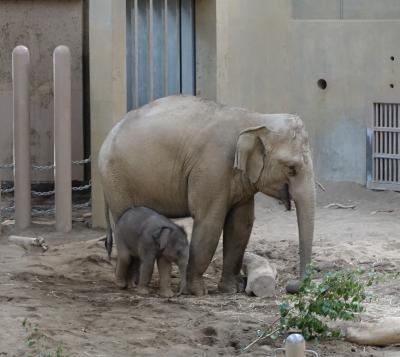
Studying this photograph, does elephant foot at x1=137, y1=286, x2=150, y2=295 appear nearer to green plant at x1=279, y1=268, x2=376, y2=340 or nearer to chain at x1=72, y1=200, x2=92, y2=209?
green plant at x1=279, y1=268, x2=376, y2=340

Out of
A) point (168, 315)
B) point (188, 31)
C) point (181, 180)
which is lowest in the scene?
point (168, 315)

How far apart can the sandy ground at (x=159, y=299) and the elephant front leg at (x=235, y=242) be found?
0.15 metres

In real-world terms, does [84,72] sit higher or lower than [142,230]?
higher

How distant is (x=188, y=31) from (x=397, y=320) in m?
5.88

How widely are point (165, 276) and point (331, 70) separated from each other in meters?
5.78

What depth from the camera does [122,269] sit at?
384 inches

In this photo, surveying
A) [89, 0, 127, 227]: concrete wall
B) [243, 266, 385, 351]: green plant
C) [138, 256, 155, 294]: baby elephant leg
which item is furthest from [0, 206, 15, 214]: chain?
[243, 266, 385, 351]: green plant

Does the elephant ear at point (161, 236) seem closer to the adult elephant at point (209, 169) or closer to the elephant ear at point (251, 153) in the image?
the adult elephant at point (209, 169)

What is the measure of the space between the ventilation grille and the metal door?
2660 mm

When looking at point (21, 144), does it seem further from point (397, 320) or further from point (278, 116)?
point (397, 320)

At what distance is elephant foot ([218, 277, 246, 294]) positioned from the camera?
32.0 ft

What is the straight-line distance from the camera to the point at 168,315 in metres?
8.50

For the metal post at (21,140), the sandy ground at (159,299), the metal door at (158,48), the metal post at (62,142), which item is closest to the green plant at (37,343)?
the sandy ground at (159,299)

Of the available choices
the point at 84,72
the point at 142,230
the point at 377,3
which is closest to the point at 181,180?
the point at 142,230
